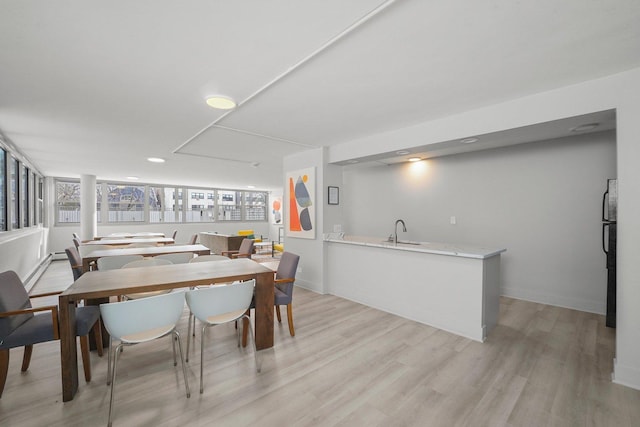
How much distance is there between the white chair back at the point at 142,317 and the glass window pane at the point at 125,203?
9023 mm

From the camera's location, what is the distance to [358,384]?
6.68 feet

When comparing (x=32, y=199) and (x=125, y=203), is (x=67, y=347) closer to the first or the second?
(x=32, y=199)

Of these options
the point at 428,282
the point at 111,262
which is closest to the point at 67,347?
the point at 111,262

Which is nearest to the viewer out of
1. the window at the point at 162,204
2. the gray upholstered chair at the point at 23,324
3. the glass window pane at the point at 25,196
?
the gray upholstered chair at the point at 23,324

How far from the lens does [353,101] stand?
2578 millimetres

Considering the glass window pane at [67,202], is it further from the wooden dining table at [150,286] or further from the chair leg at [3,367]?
the chair leg at [3,367]

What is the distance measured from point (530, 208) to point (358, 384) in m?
3.59

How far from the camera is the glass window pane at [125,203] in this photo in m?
8.95

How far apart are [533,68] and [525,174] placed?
98.3 inches

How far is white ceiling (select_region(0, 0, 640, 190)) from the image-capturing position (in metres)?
1.41

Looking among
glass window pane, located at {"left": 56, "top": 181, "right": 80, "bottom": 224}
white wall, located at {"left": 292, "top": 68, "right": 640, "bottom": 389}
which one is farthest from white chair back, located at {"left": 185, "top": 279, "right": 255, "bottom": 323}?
glass window pane, located at {"left": 56, "top": 181, "right": 80, "bottom": 224}

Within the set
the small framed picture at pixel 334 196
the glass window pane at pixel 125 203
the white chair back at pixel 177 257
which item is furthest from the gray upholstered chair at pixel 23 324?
the glass window pane at pixel 125 203

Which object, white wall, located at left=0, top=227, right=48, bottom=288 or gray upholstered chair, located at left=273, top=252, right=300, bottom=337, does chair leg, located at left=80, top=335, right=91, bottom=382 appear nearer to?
gray upholstered chair, located at left=273, top=252, right=300, bottom=337

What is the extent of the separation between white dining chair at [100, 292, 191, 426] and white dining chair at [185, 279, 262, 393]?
105 mm
